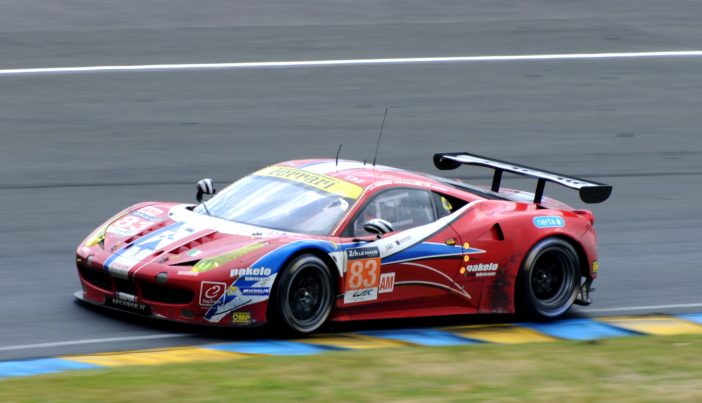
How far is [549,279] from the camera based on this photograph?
31.4 ft

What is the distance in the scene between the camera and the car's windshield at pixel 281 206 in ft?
28.2

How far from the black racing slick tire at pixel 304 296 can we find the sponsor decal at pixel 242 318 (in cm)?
20

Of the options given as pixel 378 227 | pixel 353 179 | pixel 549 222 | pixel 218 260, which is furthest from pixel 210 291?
pixel 549 222

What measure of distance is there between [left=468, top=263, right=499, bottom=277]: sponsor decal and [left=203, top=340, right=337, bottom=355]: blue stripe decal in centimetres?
160

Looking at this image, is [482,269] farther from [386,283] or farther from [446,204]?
[386,283]

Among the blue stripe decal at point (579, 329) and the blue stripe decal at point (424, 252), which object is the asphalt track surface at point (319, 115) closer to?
the blue stripe decal at point (579, 329)

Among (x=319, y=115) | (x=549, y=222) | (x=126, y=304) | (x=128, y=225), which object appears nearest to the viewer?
(x=126, y=304)

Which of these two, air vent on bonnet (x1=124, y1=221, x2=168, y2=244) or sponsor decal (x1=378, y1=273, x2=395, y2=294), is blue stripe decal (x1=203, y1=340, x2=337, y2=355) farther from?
air vent on bonnet (x1=124, y1=221, x2=168, y2=244)

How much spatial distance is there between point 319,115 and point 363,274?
6867 millimetres

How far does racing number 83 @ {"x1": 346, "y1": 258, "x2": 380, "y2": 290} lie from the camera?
8.38 m

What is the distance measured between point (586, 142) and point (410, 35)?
481 centimetres

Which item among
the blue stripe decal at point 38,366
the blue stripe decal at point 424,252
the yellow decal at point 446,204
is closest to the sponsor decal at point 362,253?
the blue stripe decal at point 424,252

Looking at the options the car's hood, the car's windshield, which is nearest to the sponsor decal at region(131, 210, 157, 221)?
the car's hood

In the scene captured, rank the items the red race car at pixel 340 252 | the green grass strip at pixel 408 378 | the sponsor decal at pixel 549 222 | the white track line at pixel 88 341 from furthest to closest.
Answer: the sponsor decal at pixel 549 222, the red race car at pixel 340 252, the white track line at pixel 88 341, the green grass strip at pixel 408 378
